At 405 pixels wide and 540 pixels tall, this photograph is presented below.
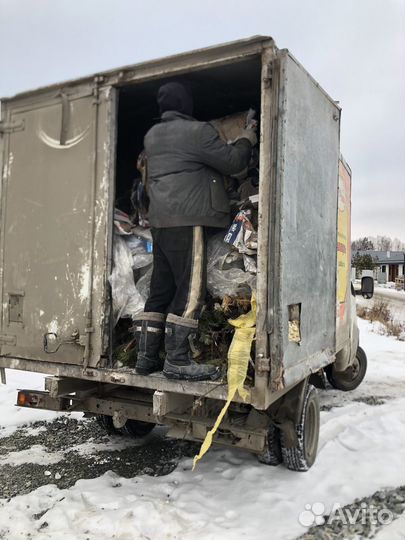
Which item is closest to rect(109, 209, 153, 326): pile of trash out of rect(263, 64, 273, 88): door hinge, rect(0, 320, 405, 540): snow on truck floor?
rect(0, 320, 405, 540): snow on truck floor

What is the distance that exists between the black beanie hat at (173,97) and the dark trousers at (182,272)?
99 centimetres

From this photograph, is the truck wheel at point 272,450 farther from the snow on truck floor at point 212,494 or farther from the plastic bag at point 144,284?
Result: the plastic bag at point 144,284

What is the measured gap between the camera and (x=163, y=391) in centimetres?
325

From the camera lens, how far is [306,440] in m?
3.97

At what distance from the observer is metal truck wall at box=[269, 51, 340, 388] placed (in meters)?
3.04

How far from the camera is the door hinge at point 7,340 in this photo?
150 inches

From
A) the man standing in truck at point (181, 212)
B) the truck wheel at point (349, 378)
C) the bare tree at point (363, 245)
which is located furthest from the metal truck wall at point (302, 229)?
the bare tree at point (363, 245)

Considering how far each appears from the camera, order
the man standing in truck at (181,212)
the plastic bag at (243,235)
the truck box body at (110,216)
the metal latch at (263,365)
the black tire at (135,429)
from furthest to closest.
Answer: the black tire at (135,429) < the plastic bag at (243,235) < the man standing in truck at (181,212) < the truck box body at (110,216) < the metal latch at (263,365)

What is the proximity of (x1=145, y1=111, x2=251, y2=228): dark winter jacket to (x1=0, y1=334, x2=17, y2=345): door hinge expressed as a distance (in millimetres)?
1510

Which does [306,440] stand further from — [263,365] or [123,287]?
[123,287]

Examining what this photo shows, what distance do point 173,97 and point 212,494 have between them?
10.2 feet

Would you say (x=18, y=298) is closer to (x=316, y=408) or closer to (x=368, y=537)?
(x=316, y=408)

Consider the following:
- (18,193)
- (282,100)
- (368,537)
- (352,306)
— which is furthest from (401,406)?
(18,193)

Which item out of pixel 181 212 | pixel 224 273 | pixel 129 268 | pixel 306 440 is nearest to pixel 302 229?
pixel 224 273
